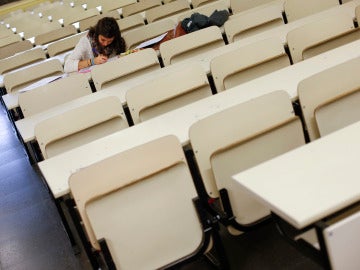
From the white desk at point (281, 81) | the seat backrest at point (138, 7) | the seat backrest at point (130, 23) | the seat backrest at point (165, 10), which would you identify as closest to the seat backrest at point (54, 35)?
the seat backrest at point (138, 7)

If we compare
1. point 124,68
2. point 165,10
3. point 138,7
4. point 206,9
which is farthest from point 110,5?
point 124,68

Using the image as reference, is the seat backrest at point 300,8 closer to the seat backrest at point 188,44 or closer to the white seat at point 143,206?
the seat backrest at point 188,44

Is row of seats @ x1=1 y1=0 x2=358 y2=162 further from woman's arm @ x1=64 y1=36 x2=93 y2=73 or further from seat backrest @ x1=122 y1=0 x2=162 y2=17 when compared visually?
seat backrest @ x1=122 y1=0 x2=162 y2=17

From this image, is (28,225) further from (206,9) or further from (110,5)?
(110,5)

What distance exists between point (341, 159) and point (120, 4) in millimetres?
6060

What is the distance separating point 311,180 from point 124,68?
243 cm

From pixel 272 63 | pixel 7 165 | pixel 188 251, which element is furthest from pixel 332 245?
pixel 7 165

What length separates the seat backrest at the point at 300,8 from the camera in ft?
15.3

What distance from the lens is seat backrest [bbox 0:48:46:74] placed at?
529 centimetres

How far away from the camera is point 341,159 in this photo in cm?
187

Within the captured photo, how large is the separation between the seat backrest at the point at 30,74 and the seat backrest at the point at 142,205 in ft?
8.56

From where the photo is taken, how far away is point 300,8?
470 cm

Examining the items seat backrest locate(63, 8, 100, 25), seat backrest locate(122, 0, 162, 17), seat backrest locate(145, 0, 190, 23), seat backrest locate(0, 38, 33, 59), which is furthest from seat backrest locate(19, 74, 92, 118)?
seat backrest locate(63, 8, 100, 25)

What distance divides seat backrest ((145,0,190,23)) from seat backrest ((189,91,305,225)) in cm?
362
